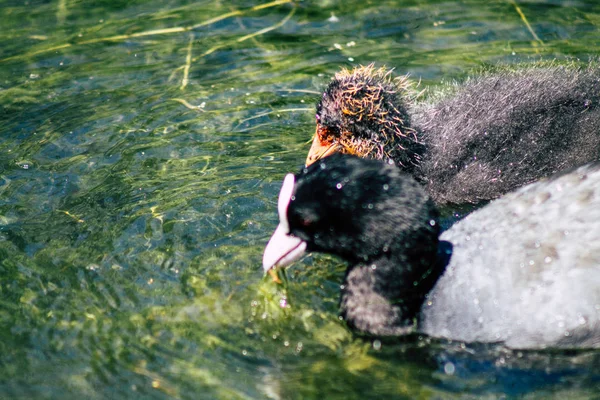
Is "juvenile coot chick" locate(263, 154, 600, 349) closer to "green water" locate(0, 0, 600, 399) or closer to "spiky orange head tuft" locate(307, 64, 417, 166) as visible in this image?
"green water" locate(0, 0, 600, 399)

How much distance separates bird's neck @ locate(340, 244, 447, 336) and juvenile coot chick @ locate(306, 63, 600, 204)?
1.17m

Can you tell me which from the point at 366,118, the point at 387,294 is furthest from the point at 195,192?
the point at 387,294

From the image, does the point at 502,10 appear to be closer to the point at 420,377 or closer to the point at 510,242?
the point at 510,242

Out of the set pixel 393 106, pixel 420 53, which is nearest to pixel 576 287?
pixel 393 106

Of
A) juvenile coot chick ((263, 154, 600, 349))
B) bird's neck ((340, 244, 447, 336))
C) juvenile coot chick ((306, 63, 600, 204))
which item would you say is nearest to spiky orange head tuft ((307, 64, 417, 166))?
juvenile coot chick ((306, 63, 600, 204))

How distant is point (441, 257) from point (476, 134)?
120 cm

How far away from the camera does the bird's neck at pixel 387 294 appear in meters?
4.27

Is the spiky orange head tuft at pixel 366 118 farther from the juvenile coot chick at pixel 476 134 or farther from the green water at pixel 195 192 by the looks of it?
the green water at pixel 195 192

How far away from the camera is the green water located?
399 centimetres

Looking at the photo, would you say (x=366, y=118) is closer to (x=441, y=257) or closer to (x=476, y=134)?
(x=476, y=134)

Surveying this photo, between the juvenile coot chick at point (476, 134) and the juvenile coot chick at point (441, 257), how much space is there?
900mm

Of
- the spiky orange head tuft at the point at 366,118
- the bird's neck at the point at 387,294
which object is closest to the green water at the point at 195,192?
the bird's neck at the point at 387,294

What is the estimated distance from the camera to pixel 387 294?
4.31 meters

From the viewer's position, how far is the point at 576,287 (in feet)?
13.3
